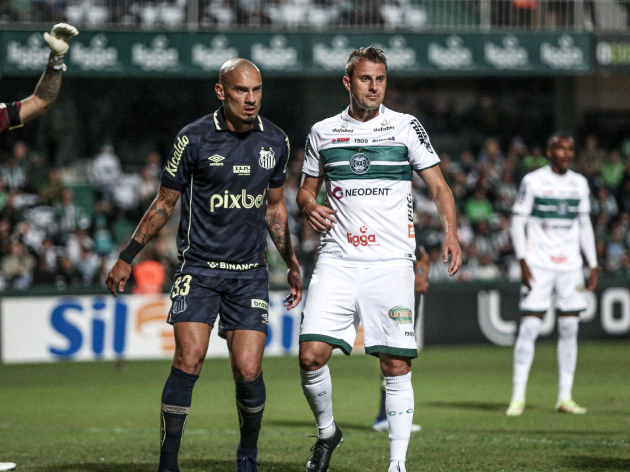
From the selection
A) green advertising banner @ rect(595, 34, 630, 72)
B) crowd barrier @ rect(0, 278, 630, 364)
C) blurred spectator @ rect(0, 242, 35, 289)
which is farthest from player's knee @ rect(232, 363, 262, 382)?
green advertising banner @ rect(595, 34, 630, 72)

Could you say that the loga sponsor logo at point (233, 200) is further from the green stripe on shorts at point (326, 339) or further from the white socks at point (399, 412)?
the white socks at point (399, 412)

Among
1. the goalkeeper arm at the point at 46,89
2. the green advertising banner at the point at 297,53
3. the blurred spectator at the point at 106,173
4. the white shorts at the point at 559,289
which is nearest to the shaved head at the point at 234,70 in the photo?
the goalkeeper arm at the point at 46,89

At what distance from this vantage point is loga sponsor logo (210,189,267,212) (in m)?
6.15

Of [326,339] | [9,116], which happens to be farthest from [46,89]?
[326,339]

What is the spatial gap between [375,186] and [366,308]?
78cm

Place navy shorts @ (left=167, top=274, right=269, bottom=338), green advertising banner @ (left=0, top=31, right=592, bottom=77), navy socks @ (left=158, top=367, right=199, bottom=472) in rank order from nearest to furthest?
navy socks @ (left=158, top=367, right=199, bottom=472) → navy shorts @ (left=167, top=274, right=269, bottom=338) → green advertising banner @ (left=0, top=31, right=592, bottom=77)

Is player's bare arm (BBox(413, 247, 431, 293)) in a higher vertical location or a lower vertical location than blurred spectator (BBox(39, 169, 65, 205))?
lower

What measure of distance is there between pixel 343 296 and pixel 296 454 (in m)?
1.82

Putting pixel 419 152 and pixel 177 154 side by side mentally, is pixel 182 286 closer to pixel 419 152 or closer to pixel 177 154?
pixel 177 154

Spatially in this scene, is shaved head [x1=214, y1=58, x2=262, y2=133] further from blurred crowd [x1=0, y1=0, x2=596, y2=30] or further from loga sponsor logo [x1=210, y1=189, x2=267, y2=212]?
blurred crowd [x1=0, y1=0, x2=596, y2=30]

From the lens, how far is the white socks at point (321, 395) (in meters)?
6.40

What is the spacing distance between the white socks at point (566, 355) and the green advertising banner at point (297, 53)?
511 inches

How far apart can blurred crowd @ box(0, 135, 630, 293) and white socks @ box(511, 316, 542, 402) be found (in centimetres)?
829

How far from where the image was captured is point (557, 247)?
33.4ft
